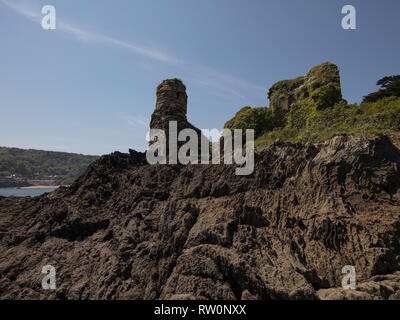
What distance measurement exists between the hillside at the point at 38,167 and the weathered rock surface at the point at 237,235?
323 ft

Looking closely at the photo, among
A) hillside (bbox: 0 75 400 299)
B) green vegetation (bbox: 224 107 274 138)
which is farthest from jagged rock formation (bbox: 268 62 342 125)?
hillside (bbox: 0 75 400 299)

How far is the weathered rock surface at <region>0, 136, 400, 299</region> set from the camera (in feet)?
24.3

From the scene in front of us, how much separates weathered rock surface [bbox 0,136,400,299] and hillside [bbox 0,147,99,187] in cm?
9857

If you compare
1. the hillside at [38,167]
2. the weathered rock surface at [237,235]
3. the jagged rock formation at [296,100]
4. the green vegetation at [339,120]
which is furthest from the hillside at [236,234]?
the hillside at [38,167]

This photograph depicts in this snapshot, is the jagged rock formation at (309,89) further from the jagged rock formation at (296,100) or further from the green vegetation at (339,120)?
the green vegetation at (339,120)

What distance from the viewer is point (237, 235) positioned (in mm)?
8555

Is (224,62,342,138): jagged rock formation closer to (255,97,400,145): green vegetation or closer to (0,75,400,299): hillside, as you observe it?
(255,97,400,145): green vegetation

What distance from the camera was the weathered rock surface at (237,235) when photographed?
7395 mm

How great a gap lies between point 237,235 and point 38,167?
149m

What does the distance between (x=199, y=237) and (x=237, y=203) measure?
87.7 inches

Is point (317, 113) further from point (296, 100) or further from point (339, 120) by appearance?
point (296, 100)

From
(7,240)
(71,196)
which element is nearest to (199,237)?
(71,196)

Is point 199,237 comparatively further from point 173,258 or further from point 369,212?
point 369,212

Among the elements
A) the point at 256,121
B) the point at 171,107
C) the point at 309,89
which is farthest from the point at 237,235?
the point at 309,89
